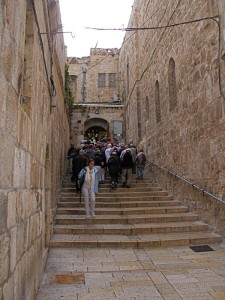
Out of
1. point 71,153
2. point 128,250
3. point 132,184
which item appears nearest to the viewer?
point 128,250

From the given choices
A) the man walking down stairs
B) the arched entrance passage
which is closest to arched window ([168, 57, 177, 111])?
the man walking down stairs

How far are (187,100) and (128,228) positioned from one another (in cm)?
400

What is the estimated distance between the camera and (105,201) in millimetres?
9414

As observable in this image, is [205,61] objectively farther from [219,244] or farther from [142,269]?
[142,269]

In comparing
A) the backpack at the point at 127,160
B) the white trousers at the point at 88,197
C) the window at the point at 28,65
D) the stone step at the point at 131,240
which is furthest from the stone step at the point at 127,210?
the window at the point at 28,65

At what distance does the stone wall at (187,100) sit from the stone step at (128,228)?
56 centimetres

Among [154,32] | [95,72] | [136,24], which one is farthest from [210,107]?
[95,72]

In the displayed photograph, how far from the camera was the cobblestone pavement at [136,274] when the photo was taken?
160 inches

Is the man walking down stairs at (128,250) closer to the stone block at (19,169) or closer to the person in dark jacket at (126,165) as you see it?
the person in dark jacket at (126,165)

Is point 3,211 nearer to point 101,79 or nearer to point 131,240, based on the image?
point 131,240

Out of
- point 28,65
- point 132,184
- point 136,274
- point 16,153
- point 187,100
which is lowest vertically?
point 136,274

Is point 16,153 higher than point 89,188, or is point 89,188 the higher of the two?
point 16,153

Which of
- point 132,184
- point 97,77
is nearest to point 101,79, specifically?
point 97,77

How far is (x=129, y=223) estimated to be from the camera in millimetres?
7824
